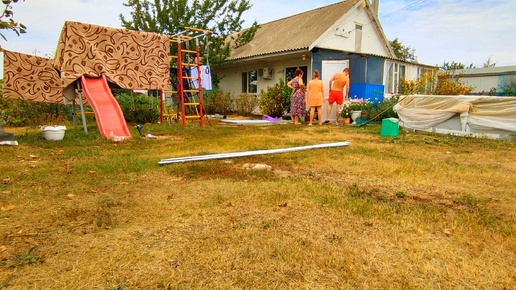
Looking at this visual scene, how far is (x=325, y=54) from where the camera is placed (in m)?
12.0

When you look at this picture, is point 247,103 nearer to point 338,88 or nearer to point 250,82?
point 250,82

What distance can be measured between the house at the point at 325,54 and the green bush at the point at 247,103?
2.70 ft

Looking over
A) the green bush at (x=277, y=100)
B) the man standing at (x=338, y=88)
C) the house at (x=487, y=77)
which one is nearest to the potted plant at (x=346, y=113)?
the man standing at (x=338, y=88)

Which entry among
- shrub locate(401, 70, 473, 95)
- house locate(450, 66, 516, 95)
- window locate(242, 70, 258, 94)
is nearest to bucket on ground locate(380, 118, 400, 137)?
shrub locate(401, 70, 473, 95)

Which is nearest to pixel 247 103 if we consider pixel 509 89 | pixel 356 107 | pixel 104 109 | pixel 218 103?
pixel 218 103

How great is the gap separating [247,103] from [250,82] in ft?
5.48

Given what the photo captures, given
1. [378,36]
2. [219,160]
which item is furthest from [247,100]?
[219,160]

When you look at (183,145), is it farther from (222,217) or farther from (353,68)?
(353,68)

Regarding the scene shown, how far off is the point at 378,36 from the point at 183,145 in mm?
13752

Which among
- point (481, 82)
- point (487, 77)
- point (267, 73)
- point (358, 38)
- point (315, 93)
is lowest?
point (315, 93)

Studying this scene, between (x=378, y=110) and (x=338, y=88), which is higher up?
(x=338, y=88)

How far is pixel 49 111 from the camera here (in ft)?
32.3

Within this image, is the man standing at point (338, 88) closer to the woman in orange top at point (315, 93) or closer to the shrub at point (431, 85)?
the woman in orange top at point (315, 93)

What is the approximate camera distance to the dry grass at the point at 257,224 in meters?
1.65
